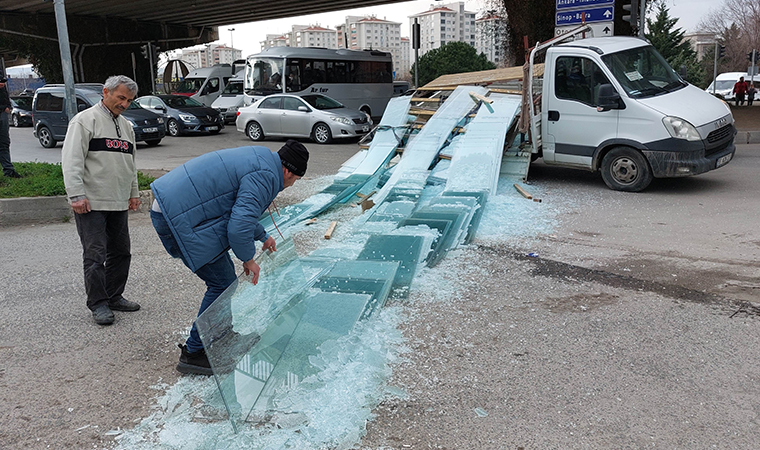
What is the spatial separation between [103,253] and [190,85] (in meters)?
28.4

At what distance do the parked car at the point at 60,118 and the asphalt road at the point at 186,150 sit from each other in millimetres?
355

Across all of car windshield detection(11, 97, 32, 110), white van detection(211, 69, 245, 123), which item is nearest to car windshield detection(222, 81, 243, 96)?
white van detection(211, 69, 245, 123)

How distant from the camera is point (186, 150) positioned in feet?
54.7

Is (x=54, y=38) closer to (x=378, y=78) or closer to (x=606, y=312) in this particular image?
(x=378, y=78)

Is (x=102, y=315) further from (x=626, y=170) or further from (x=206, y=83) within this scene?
(x=206, y=83)

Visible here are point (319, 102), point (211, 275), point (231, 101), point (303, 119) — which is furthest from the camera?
point (231, 101)

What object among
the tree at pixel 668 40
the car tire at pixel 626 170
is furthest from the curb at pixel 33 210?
the tree at pixel 668 40

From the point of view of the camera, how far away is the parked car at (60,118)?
16891mm

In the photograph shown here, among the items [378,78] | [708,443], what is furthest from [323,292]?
[378,78]

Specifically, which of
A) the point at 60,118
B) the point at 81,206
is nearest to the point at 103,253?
the point at 81,206

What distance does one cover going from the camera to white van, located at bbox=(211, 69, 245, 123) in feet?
86.6

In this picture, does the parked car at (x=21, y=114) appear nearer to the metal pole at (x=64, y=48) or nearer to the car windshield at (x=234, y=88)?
the car windshield at (x=234, y=88)

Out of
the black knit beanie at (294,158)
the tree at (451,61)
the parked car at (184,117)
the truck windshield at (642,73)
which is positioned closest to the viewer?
the black knit beanie at (294,158)

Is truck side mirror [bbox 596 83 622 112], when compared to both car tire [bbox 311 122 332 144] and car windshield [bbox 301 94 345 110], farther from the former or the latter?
car windshield [bbox 301 94 345 110]
